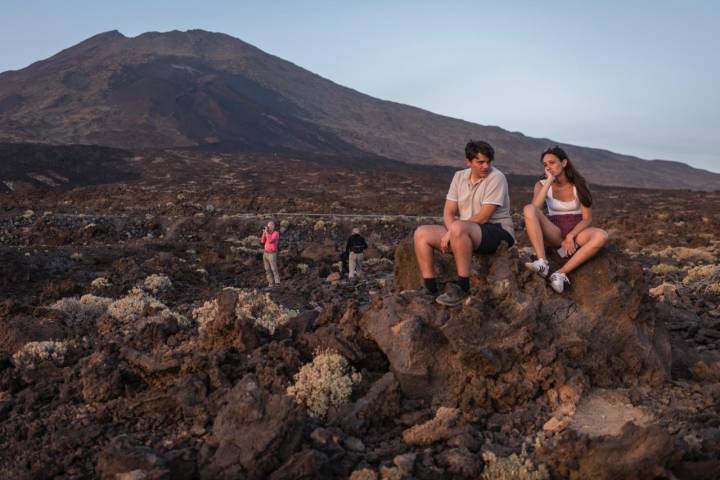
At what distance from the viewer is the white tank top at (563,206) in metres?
5.76

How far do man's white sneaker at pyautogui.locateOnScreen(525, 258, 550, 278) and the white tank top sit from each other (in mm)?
609

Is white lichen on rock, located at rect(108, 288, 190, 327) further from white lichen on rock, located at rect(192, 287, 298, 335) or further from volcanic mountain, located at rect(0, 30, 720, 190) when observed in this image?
volcanic mountain, located at rect(0, 30, 720, 190)

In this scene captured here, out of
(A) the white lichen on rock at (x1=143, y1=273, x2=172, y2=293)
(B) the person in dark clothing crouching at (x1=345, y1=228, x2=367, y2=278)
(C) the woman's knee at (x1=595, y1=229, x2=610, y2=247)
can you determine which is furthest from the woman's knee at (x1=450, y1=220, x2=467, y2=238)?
(B) the person in dark clothing crouching at (x1=345, y1=228, x2=367, y2=278)

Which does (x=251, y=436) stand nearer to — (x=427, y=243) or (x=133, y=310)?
(x=427, y=243)

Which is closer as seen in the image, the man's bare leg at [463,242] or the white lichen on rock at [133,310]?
the man's bare leg at [463,242]

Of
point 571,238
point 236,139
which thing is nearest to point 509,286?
point 571,238

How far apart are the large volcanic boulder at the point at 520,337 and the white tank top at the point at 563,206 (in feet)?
1.54

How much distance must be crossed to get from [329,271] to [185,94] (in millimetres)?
98343

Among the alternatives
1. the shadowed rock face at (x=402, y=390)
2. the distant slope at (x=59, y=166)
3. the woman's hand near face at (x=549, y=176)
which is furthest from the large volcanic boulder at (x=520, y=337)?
the distant slope at (x=59, y=166)

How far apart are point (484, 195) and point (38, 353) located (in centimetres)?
445

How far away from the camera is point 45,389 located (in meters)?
5.31

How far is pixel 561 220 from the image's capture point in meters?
5.77

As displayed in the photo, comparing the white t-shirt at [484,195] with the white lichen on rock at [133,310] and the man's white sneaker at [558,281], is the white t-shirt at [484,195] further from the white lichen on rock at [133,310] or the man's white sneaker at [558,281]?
the white lichen on rock at [133,310]

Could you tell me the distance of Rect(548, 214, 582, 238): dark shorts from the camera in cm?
573
